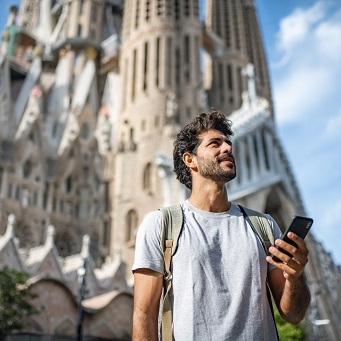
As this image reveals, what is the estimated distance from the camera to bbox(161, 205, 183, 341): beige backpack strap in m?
1.95

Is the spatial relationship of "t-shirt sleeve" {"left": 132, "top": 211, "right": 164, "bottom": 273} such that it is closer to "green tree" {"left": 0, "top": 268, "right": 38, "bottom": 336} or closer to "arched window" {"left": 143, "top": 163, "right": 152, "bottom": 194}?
"green tree" {"left": 0, "top": 268, "right": 38, "bottom": 336}

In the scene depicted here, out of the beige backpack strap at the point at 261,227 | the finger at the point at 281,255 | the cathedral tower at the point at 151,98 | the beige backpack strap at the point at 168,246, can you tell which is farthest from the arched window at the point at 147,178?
the finger at the point at 281,255

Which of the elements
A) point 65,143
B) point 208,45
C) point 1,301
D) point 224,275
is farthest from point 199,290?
point 208,45

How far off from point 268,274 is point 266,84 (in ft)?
110

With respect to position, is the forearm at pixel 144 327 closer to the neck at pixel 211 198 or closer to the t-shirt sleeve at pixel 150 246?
the t-shirt sleeve at pixel 150 246

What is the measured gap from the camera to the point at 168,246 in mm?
2082

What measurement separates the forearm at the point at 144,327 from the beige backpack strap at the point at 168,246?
40mm

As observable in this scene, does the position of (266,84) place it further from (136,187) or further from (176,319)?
(176,319)

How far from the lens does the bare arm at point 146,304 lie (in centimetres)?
189

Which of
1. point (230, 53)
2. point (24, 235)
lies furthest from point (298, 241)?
point (230, 53)

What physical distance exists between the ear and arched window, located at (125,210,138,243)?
19874mm

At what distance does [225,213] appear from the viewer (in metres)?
2.25

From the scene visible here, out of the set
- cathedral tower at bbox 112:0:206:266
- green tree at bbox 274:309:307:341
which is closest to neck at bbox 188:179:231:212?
green tree at bbox 274:309:307:341

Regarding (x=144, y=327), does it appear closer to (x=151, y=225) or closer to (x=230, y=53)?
(x=151, y=225)
